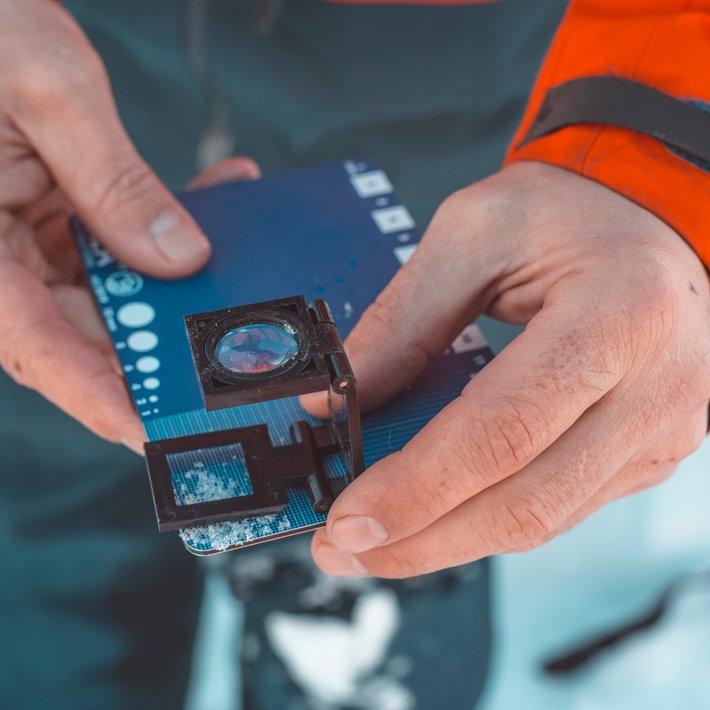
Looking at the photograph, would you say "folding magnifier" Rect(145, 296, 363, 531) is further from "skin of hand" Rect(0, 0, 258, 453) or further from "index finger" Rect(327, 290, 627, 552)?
"skin of hand" Rect(0, 0, 258, 453)

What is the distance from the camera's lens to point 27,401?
193 centimetres

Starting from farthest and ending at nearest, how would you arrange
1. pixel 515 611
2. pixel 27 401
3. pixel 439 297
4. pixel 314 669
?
pixel 515 611, pixel 314 669, pixel 27 401, pixel 439 297

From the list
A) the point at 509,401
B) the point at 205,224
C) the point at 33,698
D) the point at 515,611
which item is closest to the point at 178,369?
the point at 205,224

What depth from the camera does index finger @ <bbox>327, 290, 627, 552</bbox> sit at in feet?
3.36

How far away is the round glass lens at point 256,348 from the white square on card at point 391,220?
0.57 meters

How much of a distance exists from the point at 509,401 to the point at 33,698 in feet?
5.28

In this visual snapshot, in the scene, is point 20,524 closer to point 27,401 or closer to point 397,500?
point 27,401

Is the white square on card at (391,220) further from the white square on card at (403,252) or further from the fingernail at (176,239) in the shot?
the fingernail at (176,239)

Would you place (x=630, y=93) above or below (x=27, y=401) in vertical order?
above

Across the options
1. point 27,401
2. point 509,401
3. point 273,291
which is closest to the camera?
point 509,401

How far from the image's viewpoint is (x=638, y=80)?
1.34 m

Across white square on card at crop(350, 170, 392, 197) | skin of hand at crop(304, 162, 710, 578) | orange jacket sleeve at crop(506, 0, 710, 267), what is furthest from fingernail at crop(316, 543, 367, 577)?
white square on card at crop(350, 170, 392, 197)

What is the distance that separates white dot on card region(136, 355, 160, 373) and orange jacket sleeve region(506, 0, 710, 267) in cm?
62

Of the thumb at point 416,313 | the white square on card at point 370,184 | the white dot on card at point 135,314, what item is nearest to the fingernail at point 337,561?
the thumb at point 416,313
